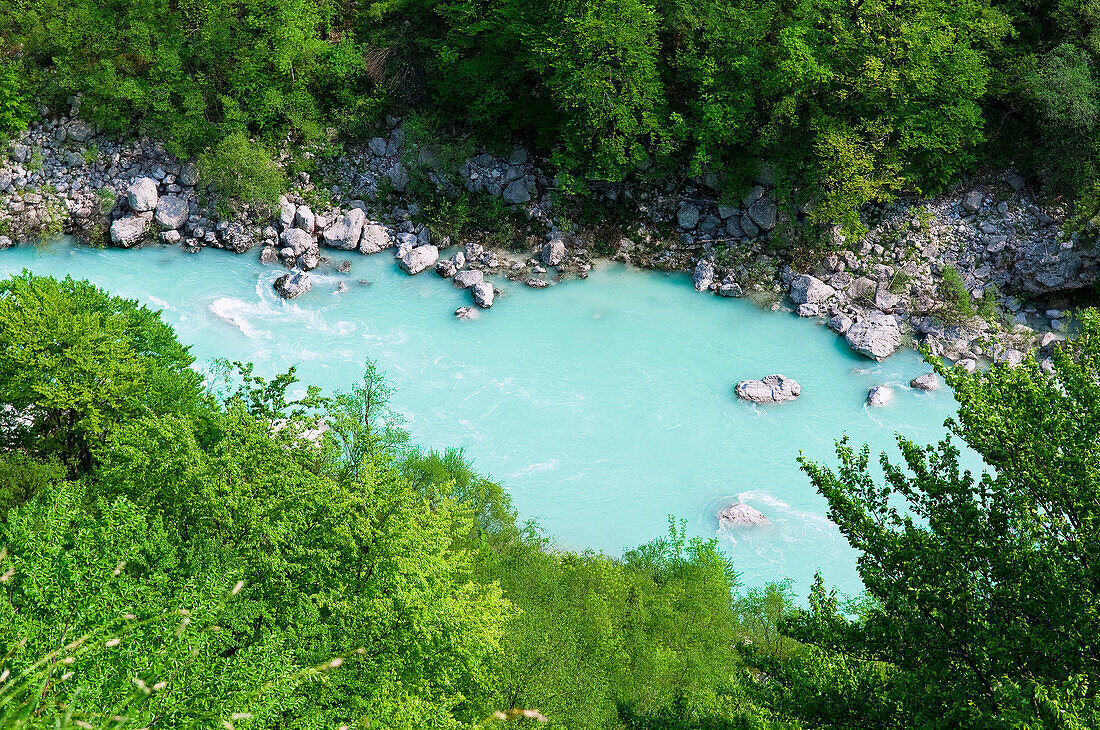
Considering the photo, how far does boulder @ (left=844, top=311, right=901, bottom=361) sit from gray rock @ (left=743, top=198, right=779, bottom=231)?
5.08 meters

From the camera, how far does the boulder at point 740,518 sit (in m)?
26.1

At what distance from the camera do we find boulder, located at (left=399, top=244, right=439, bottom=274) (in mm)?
33875

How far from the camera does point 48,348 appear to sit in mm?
20828

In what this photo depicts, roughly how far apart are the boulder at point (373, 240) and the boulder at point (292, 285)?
2.79 meters

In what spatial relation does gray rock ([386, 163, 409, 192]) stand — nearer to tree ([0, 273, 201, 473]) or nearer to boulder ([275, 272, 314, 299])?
boulder ([275, 272, 314, 299])

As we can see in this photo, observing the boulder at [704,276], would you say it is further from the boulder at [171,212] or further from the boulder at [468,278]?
the boulder at [171,212]

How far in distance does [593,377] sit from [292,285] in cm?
1103

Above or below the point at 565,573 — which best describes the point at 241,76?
above

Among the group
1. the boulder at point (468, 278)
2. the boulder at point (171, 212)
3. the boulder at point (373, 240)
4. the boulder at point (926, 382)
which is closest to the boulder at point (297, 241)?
the boulder at point (373, 240)

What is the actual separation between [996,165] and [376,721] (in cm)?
3175

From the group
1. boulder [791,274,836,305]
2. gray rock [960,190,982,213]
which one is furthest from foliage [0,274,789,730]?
gray rock [960,190,982,213]

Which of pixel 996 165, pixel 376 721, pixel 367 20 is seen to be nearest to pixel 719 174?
pixel 996 165

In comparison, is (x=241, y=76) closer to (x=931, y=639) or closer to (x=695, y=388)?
(x=695, y=388)

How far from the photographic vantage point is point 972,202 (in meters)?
34.6
